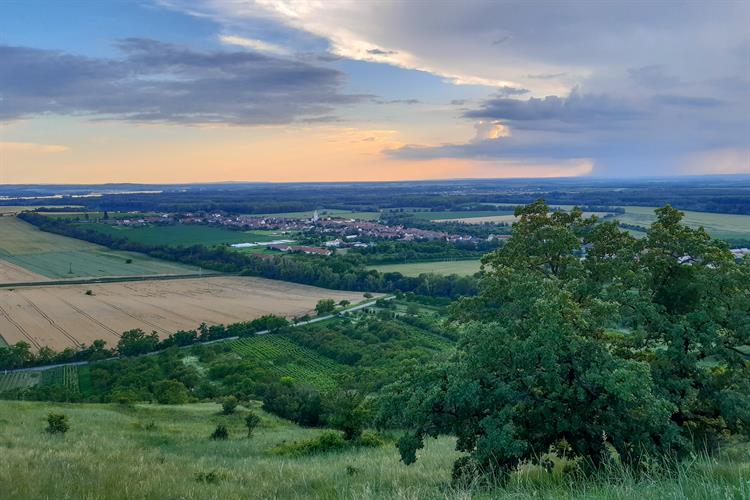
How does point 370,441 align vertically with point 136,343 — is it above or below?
above

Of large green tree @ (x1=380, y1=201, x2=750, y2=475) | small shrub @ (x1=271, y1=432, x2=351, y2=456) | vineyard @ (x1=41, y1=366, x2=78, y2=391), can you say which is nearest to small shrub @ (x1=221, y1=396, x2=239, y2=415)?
small shrub @ (x1=271, y1=432, x2=351, y2=456)

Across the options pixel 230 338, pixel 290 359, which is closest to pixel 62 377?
pixel 230 338

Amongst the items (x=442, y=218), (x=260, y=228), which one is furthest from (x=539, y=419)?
(x=442, y=218)

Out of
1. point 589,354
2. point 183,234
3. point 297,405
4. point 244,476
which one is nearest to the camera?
point 589,354

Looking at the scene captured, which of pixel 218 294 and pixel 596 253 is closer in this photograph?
pixel 596 253

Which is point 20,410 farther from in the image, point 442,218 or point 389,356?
point 442,218

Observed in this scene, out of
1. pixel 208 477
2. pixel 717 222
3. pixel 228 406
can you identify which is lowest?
pixel 228 406

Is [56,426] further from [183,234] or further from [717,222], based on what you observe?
[183,234]

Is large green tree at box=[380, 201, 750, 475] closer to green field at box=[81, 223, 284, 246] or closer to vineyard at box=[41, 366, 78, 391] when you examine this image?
vineyard at box=[41, 366, 78, 391]
